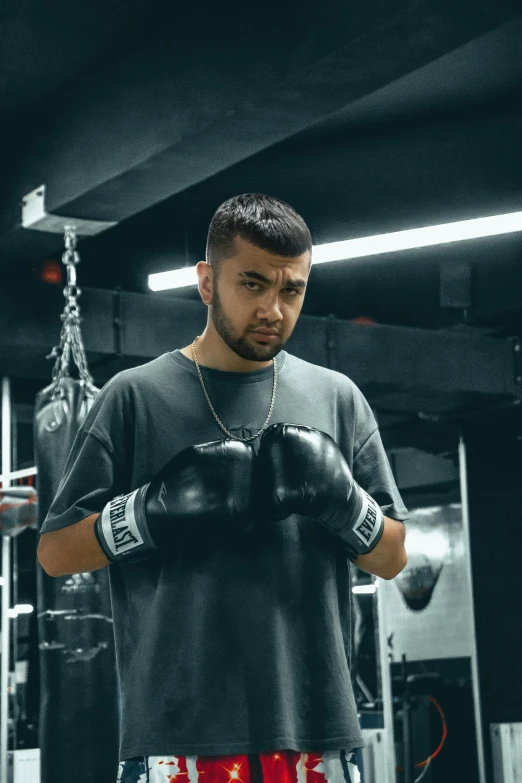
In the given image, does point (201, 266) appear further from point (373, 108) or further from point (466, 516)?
point (466, 516)

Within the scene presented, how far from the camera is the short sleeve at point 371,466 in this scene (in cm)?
167

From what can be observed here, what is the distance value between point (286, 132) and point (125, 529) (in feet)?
8.00

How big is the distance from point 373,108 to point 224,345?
3.86 meters

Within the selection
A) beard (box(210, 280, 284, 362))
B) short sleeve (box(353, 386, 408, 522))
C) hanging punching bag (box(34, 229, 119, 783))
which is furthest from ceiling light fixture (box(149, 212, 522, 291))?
beard (box(210, 280, 284, 362))

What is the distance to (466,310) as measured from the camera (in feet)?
21.4

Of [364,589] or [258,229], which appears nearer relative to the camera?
[258,229]

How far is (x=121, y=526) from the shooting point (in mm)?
1477

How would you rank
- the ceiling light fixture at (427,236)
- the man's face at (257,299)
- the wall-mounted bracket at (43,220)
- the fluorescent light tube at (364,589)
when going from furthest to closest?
the fluorescent light tube at (364,589)
the wall-mounted bracket at (43,220)
the ceiling light fixture at (427,236)
the man's face at (257,299)

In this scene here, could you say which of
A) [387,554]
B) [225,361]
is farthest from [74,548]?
[387,554]

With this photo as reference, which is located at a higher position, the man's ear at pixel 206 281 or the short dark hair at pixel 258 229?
the short dark hair at pixel 258 229

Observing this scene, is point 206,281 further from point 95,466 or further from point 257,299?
point 95,466

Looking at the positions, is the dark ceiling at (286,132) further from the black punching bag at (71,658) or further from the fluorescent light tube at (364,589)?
the fluorescent light tube at (364,589)

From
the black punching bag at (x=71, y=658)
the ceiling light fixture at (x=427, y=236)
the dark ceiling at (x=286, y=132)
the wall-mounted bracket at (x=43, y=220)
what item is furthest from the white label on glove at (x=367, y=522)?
the wall-mounted bracket at (x=43, y=220)

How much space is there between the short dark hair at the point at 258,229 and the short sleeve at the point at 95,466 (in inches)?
10.0
